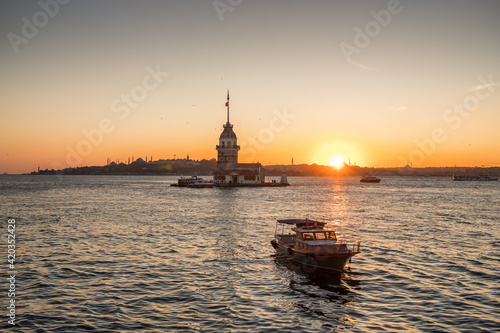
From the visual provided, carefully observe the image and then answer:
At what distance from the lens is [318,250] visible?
27.5 m

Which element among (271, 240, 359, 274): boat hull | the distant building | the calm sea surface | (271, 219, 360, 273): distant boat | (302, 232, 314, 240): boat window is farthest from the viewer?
the distant building

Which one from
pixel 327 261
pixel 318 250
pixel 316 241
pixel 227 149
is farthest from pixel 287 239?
pixel 227 149

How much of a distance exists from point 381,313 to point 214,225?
32481mm

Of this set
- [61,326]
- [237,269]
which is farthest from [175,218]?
[61,326]

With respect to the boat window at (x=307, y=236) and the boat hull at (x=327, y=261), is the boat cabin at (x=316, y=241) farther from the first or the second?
the boat hull at (x=327, y=261)

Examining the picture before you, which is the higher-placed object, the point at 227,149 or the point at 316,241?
the point at 227,149

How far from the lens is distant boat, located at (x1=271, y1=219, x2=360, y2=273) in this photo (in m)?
26.3

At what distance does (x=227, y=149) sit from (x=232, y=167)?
777 centimetres

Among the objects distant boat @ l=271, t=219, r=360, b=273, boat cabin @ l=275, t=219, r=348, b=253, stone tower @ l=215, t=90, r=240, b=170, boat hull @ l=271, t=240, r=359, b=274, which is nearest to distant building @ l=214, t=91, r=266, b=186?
stone tower @ l=215, t=90, r=240, b=170

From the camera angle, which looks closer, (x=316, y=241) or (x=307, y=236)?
(x=316, y=241)

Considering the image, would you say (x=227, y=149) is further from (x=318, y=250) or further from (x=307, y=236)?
(x=318, y=250)

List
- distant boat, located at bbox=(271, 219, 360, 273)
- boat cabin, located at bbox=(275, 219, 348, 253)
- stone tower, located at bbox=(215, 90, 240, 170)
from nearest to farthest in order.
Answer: distant boat, located at bbox=(271, 219, 360, 273) < boat cabin, located at bbox=(275, 219, 348, 253) < stone tower, located at bbox=(215, 90, 240, 170)

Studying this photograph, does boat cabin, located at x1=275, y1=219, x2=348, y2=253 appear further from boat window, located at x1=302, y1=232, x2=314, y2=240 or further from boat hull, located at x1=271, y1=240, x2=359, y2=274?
boat hull, located at x1=271, y1=240, x2=359, y2=274

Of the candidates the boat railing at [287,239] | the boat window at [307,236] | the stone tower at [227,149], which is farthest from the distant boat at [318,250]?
the stone tower at [227,149]
